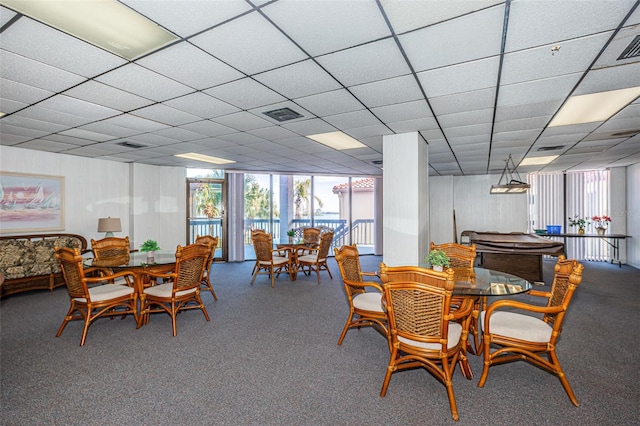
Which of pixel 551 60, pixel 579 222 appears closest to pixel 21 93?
pixel 551 60

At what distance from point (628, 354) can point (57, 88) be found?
6.26m

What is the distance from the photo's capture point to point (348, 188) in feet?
34.1

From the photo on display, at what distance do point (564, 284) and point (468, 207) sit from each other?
794cm

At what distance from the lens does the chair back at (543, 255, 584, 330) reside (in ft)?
7.68

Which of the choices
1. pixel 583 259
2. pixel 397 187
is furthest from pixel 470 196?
pixel 397 187

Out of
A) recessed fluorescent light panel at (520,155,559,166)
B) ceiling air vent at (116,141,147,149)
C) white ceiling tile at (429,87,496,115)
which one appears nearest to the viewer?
white ceiling tile at (429,87,496,115)

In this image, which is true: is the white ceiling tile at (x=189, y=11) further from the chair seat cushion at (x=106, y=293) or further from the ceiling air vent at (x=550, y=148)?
the ceiling air vent at (x=550, y=148)

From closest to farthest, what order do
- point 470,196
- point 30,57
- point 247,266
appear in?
1. point 30,57
2. point 247,266
3. point 470,196

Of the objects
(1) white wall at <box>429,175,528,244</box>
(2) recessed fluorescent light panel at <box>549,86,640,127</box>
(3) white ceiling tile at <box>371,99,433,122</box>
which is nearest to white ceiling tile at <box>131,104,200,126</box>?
(3) white ceiling tile at <box>371,99,433,122</box>

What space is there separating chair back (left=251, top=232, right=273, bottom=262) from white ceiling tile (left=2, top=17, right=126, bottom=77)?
12.7 feet

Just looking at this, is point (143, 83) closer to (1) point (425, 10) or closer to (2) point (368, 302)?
(1) point (425, 10)

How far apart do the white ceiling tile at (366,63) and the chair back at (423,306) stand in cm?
166

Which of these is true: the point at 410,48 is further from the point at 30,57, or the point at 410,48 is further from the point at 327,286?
the point at 327,286

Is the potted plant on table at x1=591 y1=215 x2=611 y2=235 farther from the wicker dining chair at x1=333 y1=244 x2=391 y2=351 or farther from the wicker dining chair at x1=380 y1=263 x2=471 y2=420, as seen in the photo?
the wicker dining chair at x1=380 y1=263 x2=471 y2=420
